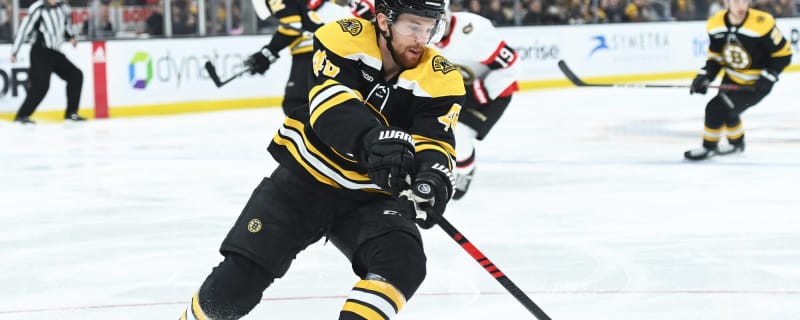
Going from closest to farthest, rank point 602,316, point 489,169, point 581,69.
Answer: point 602,316, point 489,169, point 581,69

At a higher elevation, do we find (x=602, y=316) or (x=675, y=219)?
(x=602, y=316)

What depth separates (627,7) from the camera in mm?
12430

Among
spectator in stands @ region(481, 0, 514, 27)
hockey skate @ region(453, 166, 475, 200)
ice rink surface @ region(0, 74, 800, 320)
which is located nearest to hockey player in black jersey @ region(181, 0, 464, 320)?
ice rink surface @ region(0, 74, 800, 320)

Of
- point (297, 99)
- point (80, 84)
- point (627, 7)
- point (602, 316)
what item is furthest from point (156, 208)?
point (627, 7)

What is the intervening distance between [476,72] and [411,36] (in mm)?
2674

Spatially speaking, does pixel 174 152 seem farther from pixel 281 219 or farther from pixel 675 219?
pixel 281 219

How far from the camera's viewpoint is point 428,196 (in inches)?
84.8

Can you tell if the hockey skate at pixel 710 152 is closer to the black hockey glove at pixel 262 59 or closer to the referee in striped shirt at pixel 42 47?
the black hockey glove at pixel 262 59

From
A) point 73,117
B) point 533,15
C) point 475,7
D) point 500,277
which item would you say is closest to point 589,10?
point 533,15

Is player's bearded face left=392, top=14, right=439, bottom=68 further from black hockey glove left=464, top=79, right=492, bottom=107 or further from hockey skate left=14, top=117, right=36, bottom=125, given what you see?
hockey skate left=14, top=117, right=36, bottom=125

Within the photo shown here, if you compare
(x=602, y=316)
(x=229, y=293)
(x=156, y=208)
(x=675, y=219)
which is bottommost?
(x=156, y=208)

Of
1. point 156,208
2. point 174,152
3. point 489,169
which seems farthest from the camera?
point 174,152

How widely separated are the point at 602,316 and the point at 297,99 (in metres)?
2.41

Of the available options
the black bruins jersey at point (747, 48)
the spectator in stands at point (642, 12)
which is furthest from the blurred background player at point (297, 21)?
the spectator in stands at point (642, 12)
